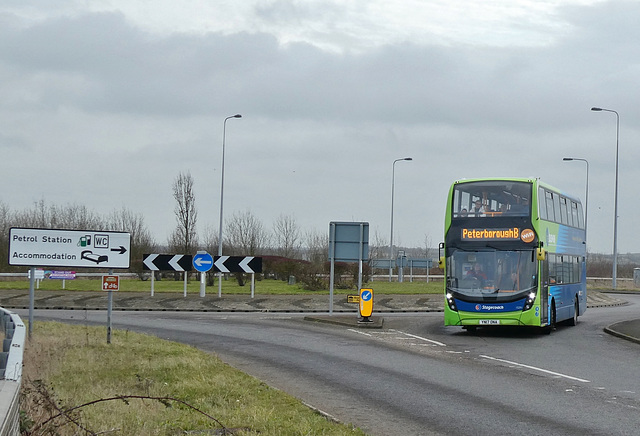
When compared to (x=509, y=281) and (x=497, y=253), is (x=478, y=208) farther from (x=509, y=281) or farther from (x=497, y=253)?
(x=509, y=281)

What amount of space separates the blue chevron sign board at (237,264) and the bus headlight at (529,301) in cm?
1552

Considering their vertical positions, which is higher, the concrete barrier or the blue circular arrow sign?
the blue circular arrow sign

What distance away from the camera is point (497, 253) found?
22.2 meters

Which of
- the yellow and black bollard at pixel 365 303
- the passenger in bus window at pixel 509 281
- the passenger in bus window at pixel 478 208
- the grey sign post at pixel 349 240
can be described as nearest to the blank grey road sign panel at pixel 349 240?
the grey sign post at pixel 349 240

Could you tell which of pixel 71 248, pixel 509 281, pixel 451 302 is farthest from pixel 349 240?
pixel 71 248

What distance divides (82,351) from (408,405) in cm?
737

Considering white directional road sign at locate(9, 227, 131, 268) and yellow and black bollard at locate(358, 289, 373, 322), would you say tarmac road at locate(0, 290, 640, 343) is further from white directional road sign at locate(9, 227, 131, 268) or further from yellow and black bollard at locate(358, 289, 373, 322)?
white directional road sign at locate(9, 227, 131, 268)

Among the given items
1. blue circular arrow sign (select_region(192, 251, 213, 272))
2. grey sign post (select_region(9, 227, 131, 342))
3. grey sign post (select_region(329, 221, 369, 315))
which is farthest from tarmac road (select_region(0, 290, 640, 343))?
grey sign post (select_region(9, 227, 131, 342))

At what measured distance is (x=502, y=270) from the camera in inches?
874

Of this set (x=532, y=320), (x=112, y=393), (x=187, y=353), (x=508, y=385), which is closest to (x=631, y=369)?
(x=508, y=385)

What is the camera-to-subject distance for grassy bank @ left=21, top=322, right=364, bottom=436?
8.77 m

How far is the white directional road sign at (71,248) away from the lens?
17.8m

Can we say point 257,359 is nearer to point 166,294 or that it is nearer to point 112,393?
point 112,393

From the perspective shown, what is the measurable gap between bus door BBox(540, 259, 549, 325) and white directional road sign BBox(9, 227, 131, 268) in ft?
34.6
